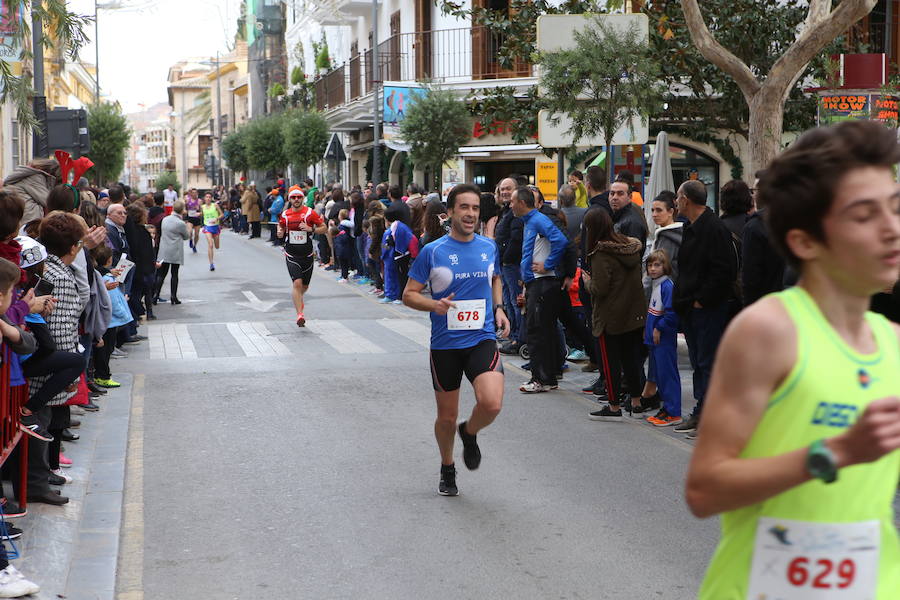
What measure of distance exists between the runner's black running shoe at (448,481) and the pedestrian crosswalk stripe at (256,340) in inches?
271

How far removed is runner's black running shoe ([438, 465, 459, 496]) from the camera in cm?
720

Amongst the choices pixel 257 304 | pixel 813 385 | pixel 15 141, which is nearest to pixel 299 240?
pixel 257 304

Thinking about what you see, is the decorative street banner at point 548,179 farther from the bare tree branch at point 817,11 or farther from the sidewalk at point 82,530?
the sidewalk at point 82,530

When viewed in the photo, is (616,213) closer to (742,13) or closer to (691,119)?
(742,13)

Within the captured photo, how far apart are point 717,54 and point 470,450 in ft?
22.5

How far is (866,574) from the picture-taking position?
2312mm

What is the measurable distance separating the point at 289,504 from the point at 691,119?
20.0 metres

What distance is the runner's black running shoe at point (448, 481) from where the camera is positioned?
720 centimetres

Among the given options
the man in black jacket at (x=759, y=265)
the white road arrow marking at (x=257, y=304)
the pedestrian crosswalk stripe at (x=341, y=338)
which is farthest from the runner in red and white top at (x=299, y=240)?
the man in black jacket at (x=759, y=265)

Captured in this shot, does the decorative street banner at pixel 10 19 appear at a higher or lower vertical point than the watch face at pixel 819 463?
higher

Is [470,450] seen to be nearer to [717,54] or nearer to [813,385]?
[813,385]

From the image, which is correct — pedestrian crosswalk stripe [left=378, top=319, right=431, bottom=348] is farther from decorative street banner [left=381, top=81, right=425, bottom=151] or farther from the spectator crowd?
decorative street banner [left=381, top=81, right=425, bottom=151]

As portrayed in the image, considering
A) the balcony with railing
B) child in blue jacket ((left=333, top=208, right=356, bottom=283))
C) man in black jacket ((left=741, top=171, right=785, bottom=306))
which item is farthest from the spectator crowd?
the balcony with railing

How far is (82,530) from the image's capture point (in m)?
6.54
